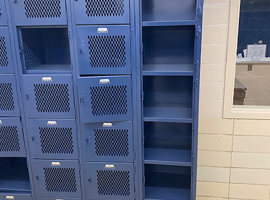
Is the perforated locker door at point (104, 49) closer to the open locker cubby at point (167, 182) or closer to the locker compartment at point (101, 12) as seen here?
the locker compartment at point (101, 12)

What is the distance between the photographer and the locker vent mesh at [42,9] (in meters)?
1.68

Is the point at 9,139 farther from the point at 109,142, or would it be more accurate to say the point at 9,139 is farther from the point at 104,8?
the point at 104,8

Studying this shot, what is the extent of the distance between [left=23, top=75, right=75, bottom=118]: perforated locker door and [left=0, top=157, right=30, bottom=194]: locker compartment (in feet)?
2.25

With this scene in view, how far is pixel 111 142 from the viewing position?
190 cm

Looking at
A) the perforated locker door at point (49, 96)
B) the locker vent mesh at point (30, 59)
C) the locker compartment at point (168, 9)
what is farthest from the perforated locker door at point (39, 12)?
the locker compartment at point (168, 9)

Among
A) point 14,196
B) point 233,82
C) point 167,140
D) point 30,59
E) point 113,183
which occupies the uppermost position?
point 30,59

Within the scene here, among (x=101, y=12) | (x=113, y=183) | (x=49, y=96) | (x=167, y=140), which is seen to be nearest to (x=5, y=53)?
(x=49, y=96)

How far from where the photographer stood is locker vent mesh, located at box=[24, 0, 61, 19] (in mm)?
1685

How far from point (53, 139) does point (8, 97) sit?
1.47ft

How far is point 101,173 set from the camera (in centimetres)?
196

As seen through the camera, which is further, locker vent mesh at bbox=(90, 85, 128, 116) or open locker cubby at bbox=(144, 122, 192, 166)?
open locker cubby at bbox=(144, 122, 192, 166)

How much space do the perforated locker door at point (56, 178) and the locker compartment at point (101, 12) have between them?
1060mm

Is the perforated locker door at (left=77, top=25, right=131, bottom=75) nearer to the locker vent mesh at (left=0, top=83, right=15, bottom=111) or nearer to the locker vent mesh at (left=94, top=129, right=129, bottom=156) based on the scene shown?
the locker vent mesh at (left=94, top=129, right=129, bottom=156)

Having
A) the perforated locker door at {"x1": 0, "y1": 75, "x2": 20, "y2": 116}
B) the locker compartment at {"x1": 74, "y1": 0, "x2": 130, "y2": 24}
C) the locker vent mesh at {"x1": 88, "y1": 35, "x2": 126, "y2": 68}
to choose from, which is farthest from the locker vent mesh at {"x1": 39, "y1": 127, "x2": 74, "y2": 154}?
the locker compartment at {"x1": 74, "y1": 0, "x2": 130, "y2": 24}
